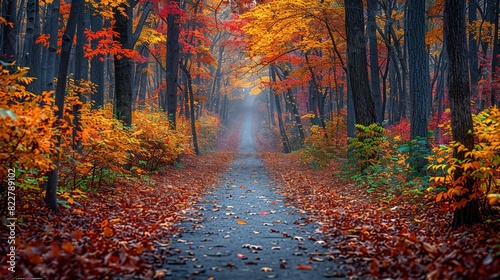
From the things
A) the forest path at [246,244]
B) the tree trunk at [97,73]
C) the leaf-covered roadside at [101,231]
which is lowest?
the forest path at [246,244]

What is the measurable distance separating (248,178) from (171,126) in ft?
17.7

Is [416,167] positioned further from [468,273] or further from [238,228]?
[468,273]

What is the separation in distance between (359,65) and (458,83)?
6532 mm

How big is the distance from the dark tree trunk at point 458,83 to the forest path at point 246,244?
2429 millimetres

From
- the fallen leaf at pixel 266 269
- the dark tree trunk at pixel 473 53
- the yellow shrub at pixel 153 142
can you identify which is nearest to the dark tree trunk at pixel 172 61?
the yellow shrub at pixel 153 142

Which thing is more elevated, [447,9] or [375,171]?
[447,9]

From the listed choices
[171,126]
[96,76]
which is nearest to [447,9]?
[171,126]

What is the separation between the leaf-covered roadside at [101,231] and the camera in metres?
3.99

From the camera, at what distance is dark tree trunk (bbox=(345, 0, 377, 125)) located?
40.3 feet

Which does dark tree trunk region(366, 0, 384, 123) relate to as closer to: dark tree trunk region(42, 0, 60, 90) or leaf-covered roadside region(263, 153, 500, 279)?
leaf-covered roadside region(263, 153, 500, 279)

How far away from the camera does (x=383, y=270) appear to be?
4238mm

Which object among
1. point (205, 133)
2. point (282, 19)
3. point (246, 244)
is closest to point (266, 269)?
point (246, 244)

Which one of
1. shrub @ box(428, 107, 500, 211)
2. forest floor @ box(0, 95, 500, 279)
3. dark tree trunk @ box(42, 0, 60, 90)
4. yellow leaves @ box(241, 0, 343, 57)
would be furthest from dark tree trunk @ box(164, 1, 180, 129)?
shrub @ box(428, 107, 500, 211)

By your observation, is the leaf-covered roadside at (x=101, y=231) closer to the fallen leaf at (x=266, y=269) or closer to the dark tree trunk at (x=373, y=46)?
the fallen leaf at (x=266, y=269)
